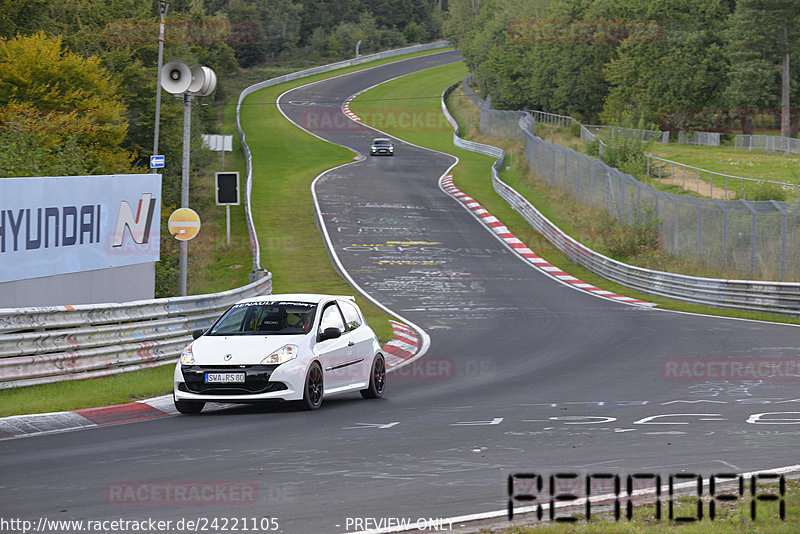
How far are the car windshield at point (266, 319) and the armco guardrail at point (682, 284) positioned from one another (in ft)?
55.7

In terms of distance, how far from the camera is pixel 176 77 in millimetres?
19875

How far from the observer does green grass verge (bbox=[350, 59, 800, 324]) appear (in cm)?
3575

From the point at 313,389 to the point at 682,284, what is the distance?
20976 millimetres

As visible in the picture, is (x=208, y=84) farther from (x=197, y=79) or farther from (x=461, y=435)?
(x=461, y=435)

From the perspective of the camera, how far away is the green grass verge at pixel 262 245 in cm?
1362

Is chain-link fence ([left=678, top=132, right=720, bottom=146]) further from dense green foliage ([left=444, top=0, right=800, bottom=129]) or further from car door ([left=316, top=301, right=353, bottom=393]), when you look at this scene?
car door ([left=316, top=301, right=353, bottom=393])

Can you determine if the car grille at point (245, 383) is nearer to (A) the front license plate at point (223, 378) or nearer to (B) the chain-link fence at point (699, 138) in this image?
(A) the front license plate at point (223, 378)

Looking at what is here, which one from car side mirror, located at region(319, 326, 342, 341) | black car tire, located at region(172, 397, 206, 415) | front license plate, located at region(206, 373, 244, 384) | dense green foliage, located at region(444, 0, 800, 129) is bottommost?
black car tire, located at region(172, 397, 206, 415)

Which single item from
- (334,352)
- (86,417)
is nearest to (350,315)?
(334,352)

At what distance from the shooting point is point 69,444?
1022 cm

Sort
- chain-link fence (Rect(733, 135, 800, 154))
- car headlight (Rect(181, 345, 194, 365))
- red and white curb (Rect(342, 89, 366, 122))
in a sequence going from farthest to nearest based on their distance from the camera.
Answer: red and white curb (Rect(342, 89, 366, 122)), chain-link fence (Rect(733, 135, 800, 154)), car headlight (Rect(181, 345, 194, 365))

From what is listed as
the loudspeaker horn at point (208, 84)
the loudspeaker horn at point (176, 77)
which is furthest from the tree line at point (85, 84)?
the loudspeaker horn at point (208, 84)

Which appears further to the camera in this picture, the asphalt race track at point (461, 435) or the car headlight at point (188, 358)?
the car headlight at point (188, 358)

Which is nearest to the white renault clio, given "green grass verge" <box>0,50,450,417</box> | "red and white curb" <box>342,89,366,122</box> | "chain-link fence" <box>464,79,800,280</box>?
"green grass verge" <box>0,50,450,417</box>
